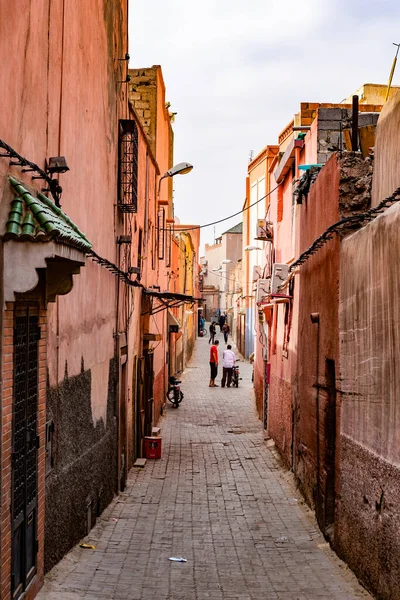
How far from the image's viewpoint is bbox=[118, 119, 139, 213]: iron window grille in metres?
12.3

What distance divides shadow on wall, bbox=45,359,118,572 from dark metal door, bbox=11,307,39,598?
2.11 ft

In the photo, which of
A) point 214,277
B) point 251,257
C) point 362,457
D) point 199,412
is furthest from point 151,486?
point 214,277

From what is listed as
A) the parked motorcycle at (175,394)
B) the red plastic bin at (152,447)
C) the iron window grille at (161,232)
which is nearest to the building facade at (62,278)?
the red plastic bin at (152,447)

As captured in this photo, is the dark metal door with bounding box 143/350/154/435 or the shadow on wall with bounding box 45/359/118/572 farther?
the dark metal door with bounding box 143/350/154/435

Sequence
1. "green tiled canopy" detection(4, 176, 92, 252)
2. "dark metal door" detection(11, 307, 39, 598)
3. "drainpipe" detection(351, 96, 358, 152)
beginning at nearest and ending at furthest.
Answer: "green tiled canopy" detection(4, 176, 92, 252), "dark metal door" detection(11, 307, 39, 598), "drainpipe" detection(351, 96, 358, 152)

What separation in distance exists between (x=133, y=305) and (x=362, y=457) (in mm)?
7878

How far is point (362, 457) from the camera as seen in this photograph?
7.45m

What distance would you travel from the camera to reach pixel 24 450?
6.18 meters

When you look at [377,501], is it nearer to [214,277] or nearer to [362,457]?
[362,457]

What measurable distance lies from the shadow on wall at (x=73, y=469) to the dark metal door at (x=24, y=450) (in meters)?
0.64

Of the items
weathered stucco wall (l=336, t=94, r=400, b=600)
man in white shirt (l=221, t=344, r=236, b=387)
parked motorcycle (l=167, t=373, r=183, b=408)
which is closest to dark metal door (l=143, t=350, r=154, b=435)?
parked motorcycle (l=167, t=373, r=183, b=408)

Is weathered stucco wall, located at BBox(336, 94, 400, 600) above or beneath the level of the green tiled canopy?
beneath

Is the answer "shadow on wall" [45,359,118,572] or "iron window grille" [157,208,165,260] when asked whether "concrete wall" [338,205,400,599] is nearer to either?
"shadow on wall" [45,359,118,572]

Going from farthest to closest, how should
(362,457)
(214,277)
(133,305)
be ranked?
1. (214,277)
2. (133,305)
3. (362,457)
